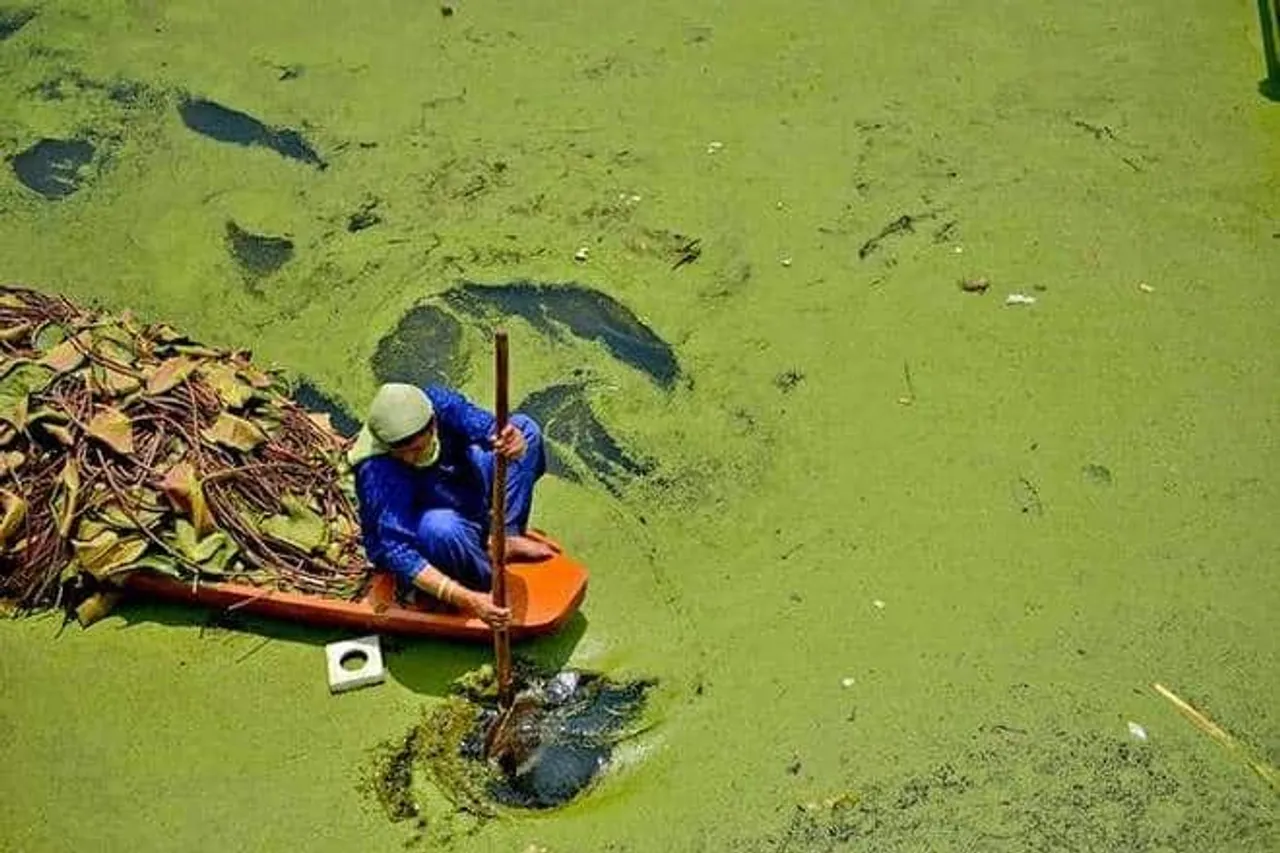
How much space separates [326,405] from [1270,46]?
3.25 metres

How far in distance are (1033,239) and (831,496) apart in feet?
3.87

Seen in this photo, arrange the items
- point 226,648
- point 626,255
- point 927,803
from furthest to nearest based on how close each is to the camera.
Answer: point 626,255 → point 226,648 → point 927,803

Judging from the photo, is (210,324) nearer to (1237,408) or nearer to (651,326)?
(651,326)

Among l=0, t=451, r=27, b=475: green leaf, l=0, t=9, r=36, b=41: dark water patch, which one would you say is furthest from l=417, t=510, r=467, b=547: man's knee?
l=0, t=9, r=36, b=41: dark water patch

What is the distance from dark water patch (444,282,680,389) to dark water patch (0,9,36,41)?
2.11 metres

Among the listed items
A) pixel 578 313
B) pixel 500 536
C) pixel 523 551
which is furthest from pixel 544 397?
pixel 500 536

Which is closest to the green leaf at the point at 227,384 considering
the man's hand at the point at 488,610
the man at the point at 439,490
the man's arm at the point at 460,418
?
the man at the point at 439,490

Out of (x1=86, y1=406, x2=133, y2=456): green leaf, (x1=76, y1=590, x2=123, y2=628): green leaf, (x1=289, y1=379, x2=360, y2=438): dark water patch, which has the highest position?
(x1=86, y1=406, x2=133, y2=456): green leaf

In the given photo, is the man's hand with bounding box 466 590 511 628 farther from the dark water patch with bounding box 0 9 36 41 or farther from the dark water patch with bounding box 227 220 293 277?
the dark water patch with bounding box 0 9 36 41

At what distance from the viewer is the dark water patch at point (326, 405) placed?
372 centimetres

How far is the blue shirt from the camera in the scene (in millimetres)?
2967

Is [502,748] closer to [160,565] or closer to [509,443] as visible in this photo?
[509,443]

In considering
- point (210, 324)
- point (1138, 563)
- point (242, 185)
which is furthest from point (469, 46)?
point (1138, 563)

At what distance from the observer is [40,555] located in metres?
3.23
